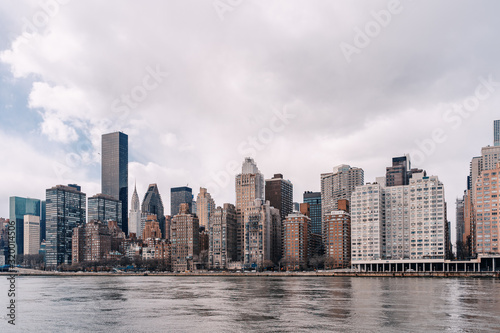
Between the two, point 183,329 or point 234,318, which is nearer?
point 183,329

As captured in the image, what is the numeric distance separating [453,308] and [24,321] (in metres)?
65.6

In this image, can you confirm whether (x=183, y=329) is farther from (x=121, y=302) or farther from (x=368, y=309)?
(x=121, y=302)

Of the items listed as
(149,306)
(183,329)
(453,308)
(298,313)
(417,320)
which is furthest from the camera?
(149,306)

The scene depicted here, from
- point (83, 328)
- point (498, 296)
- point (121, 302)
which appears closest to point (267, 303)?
point (121, 302)

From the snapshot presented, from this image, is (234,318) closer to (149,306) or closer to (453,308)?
(149,306)

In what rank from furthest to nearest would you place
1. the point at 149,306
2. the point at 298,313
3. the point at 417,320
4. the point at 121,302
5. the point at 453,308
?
the point at 121,302, the point at 149,306, the point at 453,308, the point at 298,313, the point at 417,320

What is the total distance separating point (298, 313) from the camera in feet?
245

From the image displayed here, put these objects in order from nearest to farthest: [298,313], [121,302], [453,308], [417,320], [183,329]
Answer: [183,329], [417,320], [298,313], [453,308], [121,302]

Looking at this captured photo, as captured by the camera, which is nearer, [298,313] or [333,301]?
[298,313]

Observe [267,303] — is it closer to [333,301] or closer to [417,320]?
[333,301]

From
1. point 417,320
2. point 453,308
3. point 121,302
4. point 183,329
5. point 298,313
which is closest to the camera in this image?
point 183,329

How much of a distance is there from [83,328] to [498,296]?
8005cm

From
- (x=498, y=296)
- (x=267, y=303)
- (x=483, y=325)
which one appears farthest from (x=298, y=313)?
(x=498, y=296)

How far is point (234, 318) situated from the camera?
70250 mm
